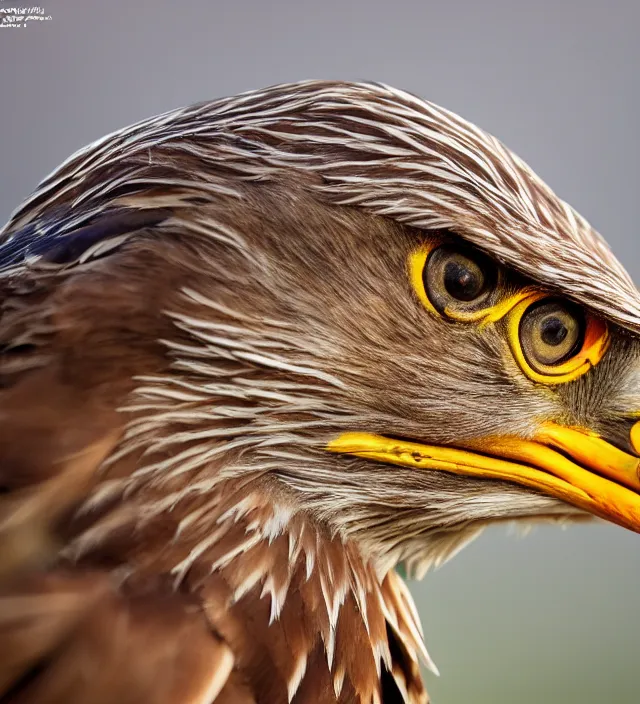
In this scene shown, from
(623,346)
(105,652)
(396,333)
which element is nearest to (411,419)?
(396,333)

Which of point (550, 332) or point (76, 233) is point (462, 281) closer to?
point (550, 332)

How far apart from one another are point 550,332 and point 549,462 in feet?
0.36

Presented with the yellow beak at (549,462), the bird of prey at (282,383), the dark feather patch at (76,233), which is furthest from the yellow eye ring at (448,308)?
the dark feather patch at (76,233)

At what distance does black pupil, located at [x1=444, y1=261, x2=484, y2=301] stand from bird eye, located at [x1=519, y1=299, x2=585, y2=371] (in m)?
0.05

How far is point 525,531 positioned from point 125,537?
0.41m

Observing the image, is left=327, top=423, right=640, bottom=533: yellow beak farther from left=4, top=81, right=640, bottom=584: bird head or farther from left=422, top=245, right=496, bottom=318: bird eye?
left=422, top=245, right=496, bottom=318: bird eye

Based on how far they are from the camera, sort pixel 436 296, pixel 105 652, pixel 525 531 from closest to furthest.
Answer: pixel 105 652
pixel 436 296
pixel 525 531

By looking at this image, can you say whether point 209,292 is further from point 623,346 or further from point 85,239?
point 623,346

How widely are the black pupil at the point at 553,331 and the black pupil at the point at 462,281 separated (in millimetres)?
64

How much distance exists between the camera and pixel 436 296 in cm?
67

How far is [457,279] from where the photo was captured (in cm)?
66

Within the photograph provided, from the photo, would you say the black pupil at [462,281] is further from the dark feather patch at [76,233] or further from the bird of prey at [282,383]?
the dark feather patch at [76,233]

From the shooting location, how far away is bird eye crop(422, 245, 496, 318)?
0.66 meters

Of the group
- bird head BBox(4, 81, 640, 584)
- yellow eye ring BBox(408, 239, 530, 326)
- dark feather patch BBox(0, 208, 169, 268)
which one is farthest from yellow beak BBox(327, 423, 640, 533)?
dark feather patch BBox(0, 208, 169, 268)
